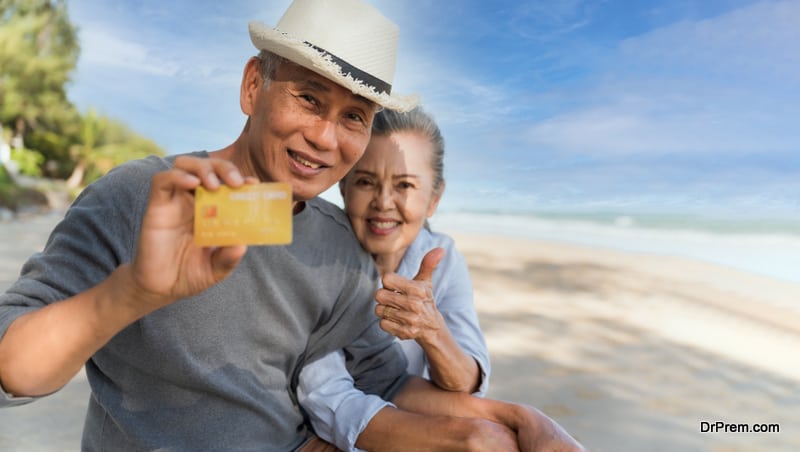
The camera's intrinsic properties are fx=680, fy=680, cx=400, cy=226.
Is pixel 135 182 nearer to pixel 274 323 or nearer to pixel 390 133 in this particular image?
pixel 274 323

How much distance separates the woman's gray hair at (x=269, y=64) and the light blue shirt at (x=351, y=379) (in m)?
0.88

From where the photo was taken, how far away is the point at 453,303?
247 cm

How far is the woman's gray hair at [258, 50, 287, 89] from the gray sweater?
14.7 inches

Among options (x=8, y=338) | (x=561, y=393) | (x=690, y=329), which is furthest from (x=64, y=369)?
(x=690, y=329)

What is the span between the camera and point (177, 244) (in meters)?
1.26

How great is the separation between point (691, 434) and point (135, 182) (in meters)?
4.16

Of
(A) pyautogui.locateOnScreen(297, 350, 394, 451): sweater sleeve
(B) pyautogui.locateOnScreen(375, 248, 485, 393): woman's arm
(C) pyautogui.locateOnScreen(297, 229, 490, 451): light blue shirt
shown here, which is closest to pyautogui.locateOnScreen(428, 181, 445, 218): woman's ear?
(C) pyautogui.locateOnScreen(297, 229, 490, 451): light blue shirt

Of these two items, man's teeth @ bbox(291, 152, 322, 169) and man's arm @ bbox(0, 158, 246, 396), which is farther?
man's teeth @ bbox(291, 152, 322, 169)

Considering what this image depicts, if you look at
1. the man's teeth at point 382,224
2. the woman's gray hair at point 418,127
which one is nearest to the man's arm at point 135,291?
the man's teeth at point 382,224

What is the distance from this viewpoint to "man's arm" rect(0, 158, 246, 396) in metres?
1.23

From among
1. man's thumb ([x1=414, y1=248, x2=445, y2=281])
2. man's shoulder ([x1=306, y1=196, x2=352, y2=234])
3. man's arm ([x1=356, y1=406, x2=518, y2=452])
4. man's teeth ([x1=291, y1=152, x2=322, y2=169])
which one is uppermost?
man's teeth ([x1=291, y1=152, x2=322, y2=169])

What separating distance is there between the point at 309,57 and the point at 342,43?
18 centimetres

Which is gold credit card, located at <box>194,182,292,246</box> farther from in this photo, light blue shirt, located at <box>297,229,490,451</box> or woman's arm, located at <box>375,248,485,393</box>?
light blue shirt, located at <box>297,229,490,451</box>

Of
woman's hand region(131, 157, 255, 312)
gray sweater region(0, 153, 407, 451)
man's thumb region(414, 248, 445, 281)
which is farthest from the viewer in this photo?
man's thumb region(414, 248, 445, 281)
